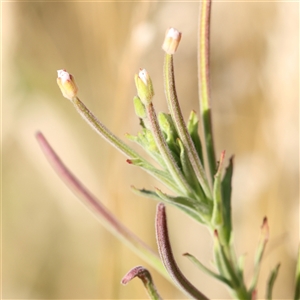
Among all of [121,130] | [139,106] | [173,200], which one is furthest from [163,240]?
[121,130]

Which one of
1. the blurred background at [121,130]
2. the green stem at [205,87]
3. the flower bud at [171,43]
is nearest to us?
the flower bud at [171,43]

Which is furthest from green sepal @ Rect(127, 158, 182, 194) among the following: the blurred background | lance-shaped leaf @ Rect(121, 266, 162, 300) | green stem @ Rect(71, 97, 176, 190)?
the blurred background

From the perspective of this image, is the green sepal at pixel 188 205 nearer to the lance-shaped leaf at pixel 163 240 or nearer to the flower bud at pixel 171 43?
the lance-shaped leaf at pixel 163 240

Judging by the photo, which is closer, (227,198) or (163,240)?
(163,240)

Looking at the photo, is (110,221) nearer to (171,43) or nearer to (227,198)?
(227,198)

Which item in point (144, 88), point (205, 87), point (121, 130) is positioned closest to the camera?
point (144, 88)

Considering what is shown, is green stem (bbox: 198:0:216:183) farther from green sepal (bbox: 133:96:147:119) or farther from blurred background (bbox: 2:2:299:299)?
blurred background (bbox: 2:2:299:299)

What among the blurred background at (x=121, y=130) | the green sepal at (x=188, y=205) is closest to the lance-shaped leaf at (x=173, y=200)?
the green sepal at (x=188, y=205)
